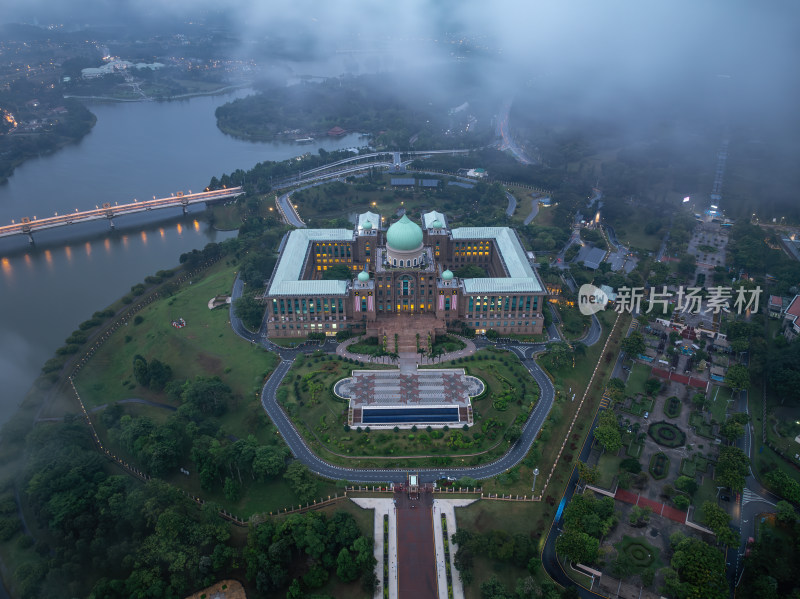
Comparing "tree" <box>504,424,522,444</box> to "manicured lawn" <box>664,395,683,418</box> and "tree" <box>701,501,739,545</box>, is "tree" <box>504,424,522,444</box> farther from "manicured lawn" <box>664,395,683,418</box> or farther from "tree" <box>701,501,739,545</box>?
"manicured lawn" <box>664,395,683,418</box>

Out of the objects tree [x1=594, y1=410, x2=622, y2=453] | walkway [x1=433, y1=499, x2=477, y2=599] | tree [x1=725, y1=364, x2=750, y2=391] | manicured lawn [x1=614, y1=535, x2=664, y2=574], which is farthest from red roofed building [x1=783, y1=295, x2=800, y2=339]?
walkway [x1=433, y1=499, x2=477, y2=599]

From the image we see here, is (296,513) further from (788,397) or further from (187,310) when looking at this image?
(788,397)

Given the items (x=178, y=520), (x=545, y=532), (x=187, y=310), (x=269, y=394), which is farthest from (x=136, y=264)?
(x=545, y=532)

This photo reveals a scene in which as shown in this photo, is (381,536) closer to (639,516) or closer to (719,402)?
(639,516)

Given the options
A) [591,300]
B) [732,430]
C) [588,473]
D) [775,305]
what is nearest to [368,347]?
[588,473]

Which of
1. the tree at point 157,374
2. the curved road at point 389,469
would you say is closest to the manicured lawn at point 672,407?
the curved road at point 389,469
